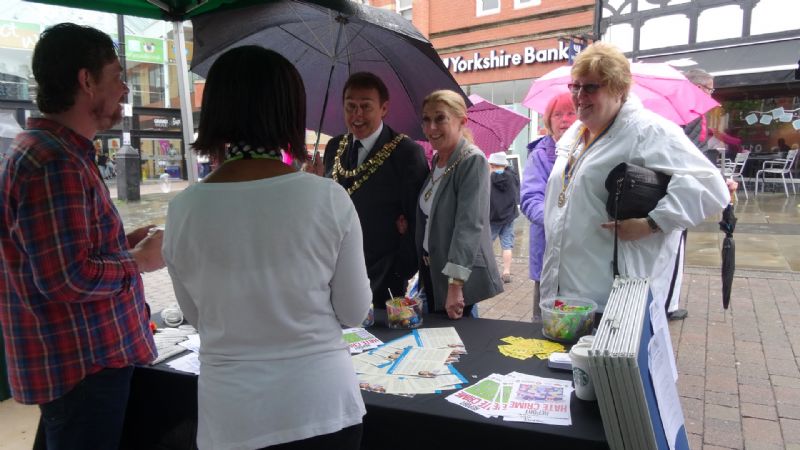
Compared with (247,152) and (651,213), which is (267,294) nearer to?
(247,152)

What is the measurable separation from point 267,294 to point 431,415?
0.60 m

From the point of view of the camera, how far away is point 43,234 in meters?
1.34

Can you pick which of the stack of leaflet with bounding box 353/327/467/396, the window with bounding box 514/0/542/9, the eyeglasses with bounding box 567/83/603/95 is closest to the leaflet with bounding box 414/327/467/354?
the stack of leaflet with bounding box 353/327/467/396

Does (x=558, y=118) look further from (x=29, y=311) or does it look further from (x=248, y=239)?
(x=29, y=311)

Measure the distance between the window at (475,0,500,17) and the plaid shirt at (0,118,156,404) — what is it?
1576 centimetres

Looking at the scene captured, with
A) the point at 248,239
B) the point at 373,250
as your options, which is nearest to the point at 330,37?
the point at 373,250

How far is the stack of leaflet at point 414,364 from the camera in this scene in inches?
64.6

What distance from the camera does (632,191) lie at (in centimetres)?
203

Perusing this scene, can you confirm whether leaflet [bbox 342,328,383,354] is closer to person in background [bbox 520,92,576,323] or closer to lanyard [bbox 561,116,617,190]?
lanyard [bbox 561,116,617,190]

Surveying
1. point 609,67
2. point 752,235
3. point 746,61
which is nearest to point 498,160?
point 609,67

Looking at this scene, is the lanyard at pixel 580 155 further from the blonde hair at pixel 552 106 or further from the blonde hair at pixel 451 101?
the blonde hair at pixel 552 106


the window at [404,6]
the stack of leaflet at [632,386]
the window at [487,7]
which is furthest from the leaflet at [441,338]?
the window at [404,6]

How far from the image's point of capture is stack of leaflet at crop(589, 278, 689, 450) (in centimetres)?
121

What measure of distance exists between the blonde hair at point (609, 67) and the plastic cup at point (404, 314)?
1201 mm
